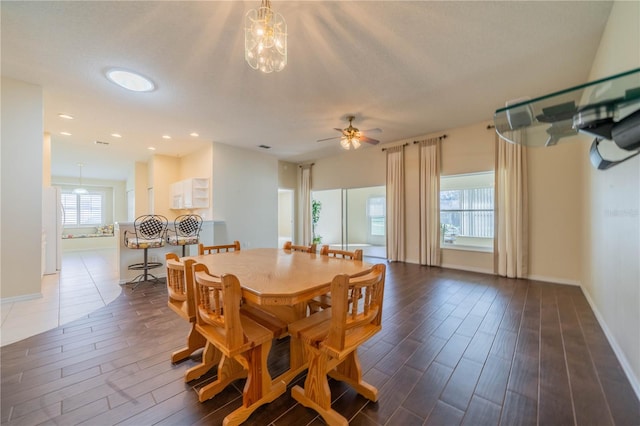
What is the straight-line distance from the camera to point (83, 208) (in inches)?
401

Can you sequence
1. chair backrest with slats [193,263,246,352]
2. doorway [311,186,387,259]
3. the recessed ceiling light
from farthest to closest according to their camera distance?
doorway [311,186,387,259], the recessed ceiling light, chair backrest with slats [193,263,246,352]

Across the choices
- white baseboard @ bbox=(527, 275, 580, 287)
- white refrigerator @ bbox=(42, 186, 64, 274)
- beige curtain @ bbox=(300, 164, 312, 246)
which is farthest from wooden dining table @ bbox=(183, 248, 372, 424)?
beige curtain @ bbox=(300, 164, 312, 246)

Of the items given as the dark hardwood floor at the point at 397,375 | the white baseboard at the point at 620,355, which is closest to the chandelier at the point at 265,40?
the dark hardwood floor at the point at 397,375

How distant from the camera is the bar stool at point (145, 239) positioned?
13.3 feet

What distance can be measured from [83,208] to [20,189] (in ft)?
30.5

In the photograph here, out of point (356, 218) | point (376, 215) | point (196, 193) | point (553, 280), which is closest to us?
point (553, 280)

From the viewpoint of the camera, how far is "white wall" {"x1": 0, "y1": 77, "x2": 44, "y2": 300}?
3.05 m

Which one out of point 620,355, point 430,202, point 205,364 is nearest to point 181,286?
point 205,364

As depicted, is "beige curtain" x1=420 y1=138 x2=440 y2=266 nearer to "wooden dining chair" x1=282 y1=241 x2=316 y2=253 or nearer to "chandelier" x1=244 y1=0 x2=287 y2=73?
"wooden dining chair" x1=282 y1=241 x2=316 y2=253

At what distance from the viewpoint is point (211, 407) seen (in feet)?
4.92

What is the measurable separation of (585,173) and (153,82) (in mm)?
6037

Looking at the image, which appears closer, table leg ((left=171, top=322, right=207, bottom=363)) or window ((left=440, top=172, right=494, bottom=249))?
table leg ((left=171, top=322, right=207, bottom=363))

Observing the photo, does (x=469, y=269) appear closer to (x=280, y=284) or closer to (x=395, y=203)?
(x=395, y=203)

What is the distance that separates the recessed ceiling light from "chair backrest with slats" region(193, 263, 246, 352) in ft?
9.76
